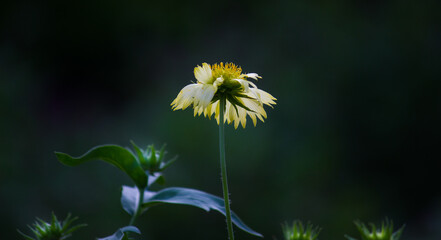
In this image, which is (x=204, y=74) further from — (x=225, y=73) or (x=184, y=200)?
(x=184, y=200)

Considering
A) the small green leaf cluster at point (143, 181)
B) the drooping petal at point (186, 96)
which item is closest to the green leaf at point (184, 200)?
the small green leaf cluster at point (143, 181)

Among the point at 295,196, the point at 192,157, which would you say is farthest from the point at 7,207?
the point at 295,196

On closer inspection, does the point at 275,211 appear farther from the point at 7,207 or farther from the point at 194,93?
the point at 194,93

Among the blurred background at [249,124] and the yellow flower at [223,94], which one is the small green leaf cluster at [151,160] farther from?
the blurred background at [249,124]

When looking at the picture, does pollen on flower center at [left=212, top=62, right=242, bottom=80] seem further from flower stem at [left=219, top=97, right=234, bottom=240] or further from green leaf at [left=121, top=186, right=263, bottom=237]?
green leaf at [left=121, top=186, right=263, bottom=237]

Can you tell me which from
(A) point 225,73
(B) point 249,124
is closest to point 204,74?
(A) point 225,73

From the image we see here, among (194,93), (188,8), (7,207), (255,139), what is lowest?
(194,93)
